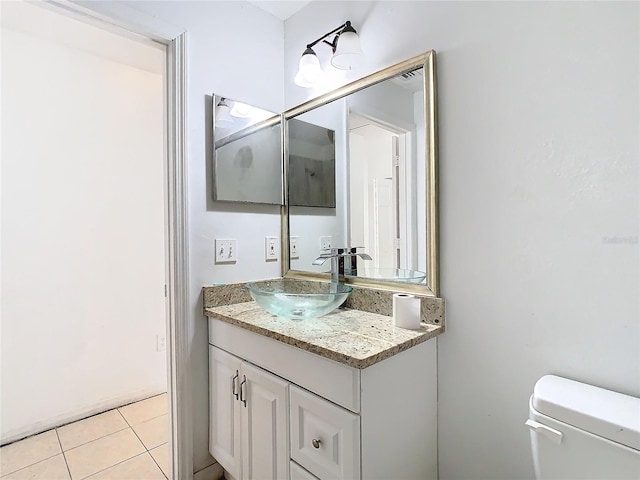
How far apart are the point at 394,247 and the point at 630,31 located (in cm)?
92

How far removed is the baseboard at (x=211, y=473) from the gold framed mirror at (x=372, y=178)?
958 millimetres

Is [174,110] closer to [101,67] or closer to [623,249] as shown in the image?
[101,67]

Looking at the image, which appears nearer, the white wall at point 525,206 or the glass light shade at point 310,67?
the white wall at point 525,206

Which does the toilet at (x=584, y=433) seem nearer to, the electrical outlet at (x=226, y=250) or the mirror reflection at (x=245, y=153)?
the electrical outlet at (x=226, y=250)

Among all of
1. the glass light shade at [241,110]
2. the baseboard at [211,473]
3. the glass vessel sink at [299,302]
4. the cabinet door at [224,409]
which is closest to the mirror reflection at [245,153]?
the glass light shade at [241,110]

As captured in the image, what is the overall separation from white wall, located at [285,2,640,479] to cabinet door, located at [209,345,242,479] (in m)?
0.79

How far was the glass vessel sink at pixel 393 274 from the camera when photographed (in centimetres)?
131

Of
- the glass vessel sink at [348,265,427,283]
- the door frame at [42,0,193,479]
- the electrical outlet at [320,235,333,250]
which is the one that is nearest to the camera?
the glass vessel sink at [348,265,427,283]

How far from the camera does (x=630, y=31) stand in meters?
0.87

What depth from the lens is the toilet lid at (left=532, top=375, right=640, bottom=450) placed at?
2.48 feet

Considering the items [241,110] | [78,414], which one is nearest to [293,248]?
[241,110]

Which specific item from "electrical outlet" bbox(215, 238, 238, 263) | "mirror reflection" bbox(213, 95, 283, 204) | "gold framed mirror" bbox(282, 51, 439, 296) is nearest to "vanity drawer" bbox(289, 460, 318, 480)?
"gold framed mirror" bbox(282, 51, 439, 296)

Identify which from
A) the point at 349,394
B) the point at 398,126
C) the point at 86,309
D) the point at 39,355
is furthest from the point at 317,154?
the point at 39,355

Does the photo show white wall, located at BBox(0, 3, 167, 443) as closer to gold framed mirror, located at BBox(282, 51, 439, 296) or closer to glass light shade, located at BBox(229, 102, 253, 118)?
glass light shade, located at BBox(229, 102, 253, 118)
